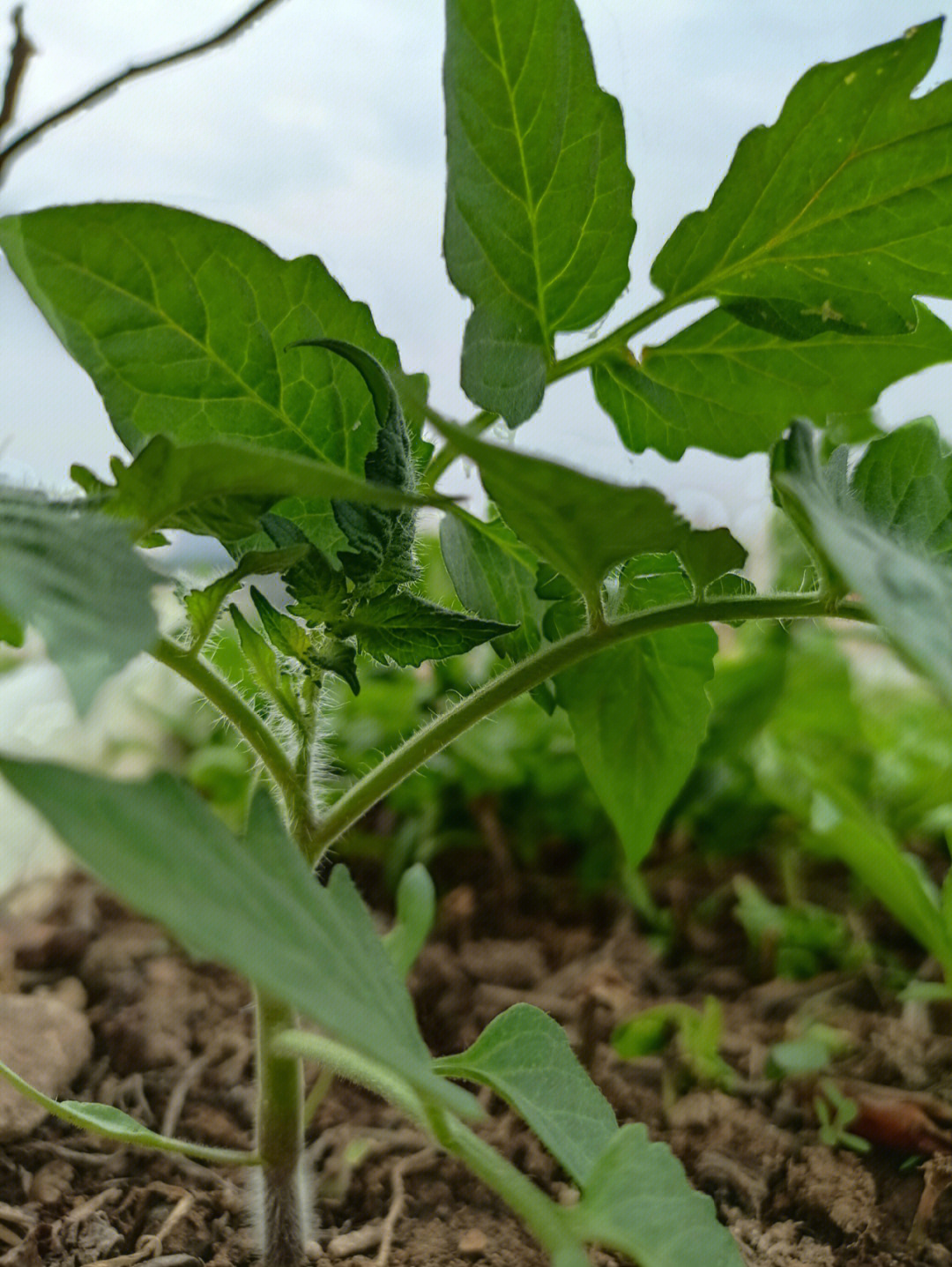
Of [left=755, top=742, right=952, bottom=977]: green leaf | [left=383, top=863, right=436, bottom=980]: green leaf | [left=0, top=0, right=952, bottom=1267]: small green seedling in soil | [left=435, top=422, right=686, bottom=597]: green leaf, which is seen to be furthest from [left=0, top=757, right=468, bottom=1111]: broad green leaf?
[left=755, top=742, right=952, bottom=977]: green leaf

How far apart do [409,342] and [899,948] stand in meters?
0.61

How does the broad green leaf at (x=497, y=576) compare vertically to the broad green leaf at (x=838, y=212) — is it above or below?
below

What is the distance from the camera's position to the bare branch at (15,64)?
0.59 metres

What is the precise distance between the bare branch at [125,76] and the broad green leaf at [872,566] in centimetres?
50

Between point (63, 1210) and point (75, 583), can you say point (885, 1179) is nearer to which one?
point (63, 1210)

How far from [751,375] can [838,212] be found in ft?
0.24

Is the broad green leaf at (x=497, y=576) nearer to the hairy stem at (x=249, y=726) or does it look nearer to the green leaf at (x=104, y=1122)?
the hairy stem at (x=249, y=726)

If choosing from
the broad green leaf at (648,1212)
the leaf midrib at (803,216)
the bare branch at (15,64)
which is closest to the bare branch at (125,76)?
the bare branch at (15,64)

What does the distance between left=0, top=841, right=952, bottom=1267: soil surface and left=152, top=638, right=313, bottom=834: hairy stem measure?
21 centimetres

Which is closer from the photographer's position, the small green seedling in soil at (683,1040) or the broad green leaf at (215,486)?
the broad green leaf at (215,486)

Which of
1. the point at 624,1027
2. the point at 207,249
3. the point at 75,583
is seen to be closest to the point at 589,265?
the point at 207,249

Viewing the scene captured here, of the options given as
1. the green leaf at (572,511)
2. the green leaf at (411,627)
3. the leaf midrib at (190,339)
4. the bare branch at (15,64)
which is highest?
the bare branch at (15,64)

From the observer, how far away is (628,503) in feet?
1.03

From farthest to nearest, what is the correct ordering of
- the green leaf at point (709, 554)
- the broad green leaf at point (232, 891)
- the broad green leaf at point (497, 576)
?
1. the broad green leaf at point (497, 576)
2. the green leaf at point (709, 554)
3. the broad green leaf at point (232, 891)
